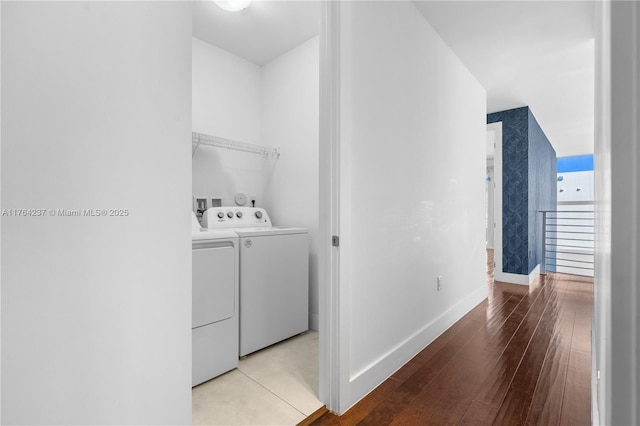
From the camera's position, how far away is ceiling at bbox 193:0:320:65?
235 centimetres

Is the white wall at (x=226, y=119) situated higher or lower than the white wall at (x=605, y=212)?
higher

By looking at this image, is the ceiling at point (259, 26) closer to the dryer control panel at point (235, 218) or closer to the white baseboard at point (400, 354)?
the dryer control panel at point (235, 218)

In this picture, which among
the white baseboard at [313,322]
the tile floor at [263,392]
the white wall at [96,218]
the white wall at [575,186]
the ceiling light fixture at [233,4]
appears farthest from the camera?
the white wall at [575,186]

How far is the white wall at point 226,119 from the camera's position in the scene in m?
2.71

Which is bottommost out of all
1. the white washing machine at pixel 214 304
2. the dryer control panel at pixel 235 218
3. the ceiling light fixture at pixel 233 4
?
the white washing machine at pixel 214 304

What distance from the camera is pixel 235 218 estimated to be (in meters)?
2.62

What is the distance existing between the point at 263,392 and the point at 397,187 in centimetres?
146

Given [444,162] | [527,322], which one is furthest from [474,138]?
[527,322]

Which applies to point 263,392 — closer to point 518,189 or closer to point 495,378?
point 495,378

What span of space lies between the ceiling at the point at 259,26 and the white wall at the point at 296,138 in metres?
0.14

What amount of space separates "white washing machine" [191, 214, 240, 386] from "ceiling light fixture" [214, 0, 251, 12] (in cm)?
161

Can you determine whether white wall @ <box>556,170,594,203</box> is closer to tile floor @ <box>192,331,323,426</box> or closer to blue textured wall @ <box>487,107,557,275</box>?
blue textured wall @ <box>487,107,557,275</box>

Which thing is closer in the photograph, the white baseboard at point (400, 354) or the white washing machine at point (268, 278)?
the white baseboard at point (400, 354)

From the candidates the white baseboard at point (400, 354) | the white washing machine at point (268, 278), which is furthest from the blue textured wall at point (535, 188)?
the white washing machine at point (268, 278)
